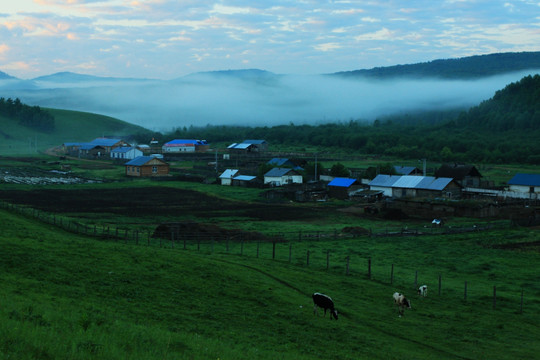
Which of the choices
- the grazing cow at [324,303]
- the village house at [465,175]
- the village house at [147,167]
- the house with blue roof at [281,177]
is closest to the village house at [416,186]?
the village house at [465,175]

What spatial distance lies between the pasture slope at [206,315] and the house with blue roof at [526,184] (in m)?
56.5

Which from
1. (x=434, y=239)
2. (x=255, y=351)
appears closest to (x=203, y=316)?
(x=255, y=351)

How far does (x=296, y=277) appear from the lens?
3038 cm

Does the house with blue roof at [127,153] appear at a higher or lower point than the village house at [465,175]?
higher

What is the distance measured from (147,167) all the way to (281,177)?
3017 centimetres

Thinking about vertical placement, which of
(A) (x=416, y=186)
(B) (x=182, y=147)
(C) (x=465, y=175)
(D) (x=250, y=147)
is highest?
(D) (x=250, y=147)

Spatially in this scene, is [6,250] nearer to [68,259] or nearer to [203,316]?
[68,259]

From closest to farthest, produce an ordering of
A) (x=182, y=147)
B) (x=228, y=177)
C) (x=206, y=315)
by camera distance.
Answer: (x=206, y=315)
(x=228, y=177)
(x=182, y=147)

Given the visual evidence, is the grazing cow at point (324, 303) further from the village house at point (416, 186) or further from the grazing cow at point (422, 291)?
the village house at point (416, 186)

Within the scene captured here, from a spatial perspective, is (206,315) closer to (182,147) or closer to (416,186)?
(416,186)

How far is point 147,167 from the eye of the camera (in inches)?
4476

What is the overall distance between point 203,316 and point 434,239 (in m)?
36.2

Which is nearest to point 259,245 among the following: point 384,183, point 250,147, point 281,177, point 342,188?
point 342,188

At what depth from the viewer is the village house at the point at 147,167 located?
113 m
